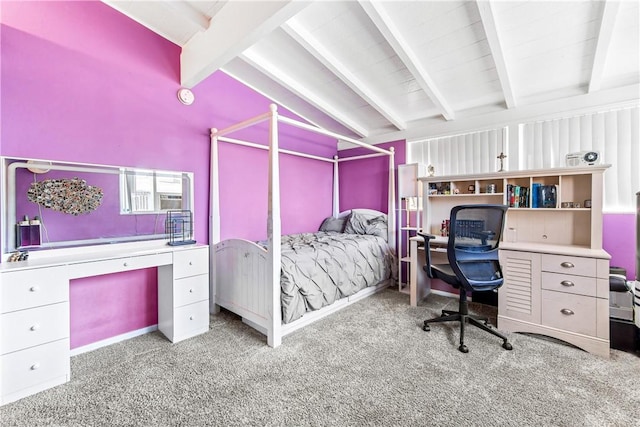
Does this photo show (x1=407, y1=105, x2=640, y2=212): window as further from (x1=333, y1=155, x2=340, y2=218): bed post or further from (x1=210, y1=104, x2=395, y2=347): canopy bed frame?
(x1=210, y1=104, x2=395, y2=347): canopy bed frame

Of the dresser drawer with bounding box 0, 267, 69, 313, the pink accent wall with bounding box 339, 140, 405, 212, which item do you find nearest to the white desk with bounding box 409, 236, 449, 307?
the pink accent wall with bounding box 339, 140, 405, 212

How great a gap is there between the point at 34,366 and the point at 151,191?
1.39 meters

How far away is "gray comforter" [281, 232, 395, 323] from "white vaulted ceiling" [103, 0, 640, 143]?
1.71 metres

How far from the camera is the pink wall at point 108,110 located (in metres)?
1.88

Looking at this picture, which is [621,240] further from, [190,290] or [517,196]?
[190,290]

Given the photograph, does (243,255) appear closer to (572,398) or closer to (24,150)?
Answer: (24,150)

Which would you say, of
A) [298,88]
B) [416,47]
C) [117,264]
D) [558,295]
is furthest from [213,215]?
[558,295]

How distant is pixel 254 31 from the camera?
1854 mm

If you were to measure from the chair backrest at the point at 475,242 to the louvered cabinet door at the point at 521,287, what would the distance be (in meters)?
0.23

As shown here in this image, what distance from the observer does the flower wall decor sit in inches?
75.7

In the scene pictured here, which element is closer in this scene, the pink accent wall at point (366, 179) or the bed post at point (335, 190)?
the pink accent wall at point (366, 179)

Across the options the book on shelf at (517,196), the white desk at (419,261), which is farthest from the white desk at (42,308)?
the book on shelf at (517,196)

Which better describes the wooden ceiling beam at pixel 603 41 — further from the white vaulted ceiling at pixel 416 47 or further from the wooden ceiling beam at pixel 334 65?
the wooden ceiling beam at pixel 334 65

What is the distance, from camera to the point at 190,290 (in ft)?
7.55
